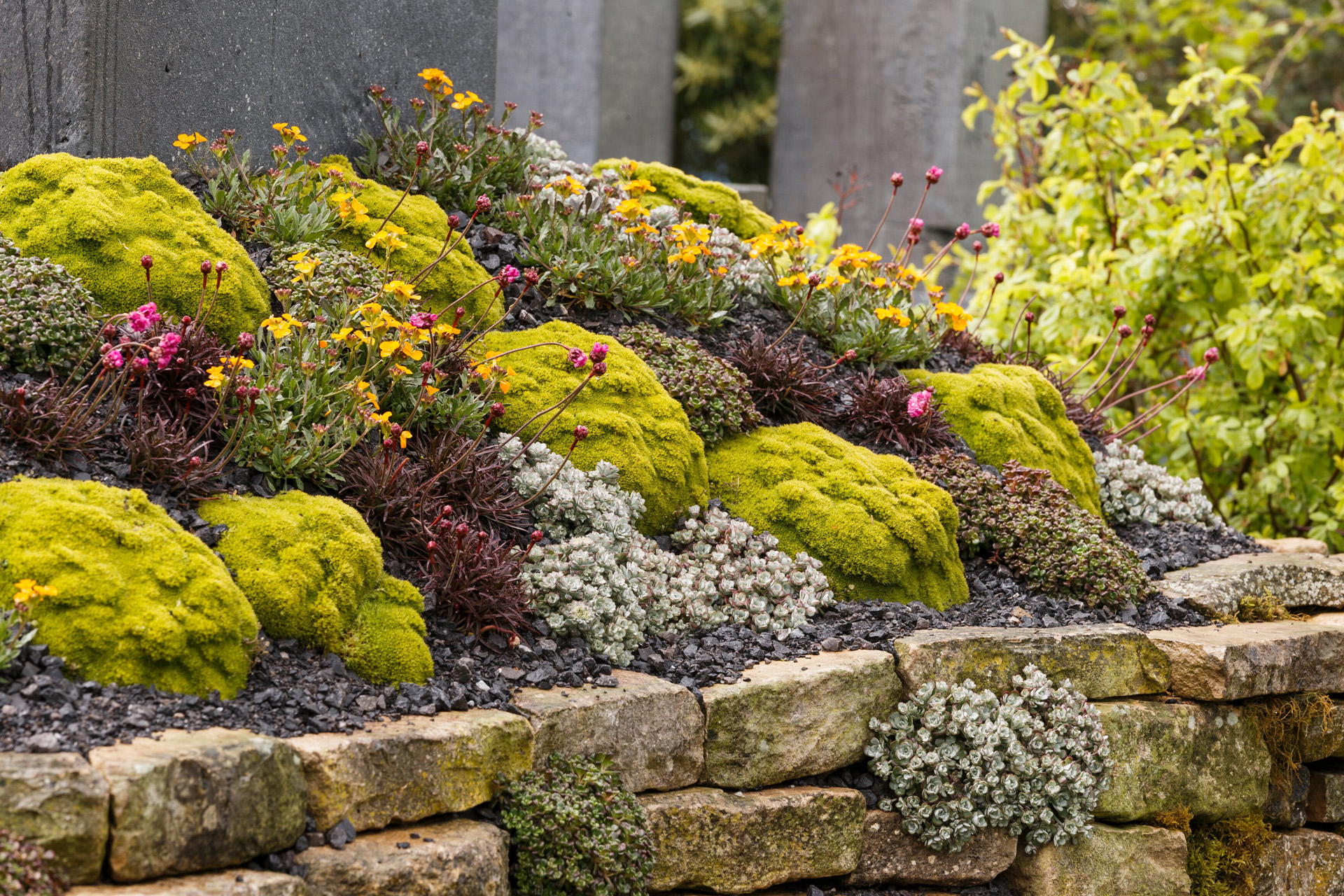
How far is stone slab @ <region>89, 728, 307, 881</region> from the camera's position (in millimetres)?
2338

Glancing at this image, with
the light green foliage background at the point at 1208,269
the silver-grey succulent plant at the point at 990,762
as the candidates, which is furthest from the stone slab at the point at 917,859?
the light green foliage background at the point at 1208,269

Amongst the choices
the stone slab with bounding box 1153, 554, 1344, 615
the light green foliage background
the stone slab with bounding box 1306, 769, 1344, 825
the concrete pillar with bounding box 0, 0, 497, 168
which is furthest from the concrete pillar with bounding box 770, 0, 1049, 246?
the stone slab with bounding box 1306, 769, 1344, 825

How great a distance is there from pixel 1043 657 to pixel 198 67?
4184 mm

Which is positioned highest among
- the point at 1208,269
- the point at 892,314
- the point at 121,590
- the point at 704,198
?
the point at 704,198

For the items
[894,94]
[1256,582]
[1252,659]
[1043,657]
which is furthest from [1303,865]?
[894,94]

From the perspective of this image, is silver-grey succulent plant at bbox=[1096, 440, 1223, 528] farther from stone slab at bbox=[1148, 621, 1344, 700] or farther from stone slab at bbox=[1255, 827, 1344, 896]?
stone slab at bbox=[1255, 827, 1344, 896]

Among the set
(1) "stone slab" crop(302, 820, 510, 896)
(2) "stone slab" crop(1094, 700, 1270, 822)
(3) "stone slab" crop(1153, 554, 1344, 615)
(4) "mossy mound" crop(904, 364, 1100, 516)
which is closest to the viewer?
(1) "stone slab" crop(302, 820, 510, 896)

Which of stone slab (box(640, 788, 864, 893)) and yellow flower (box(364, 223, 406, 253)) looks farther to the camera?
yellow flower (box(364, 223, 406, 253))

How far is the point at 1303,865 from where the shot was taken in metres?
4.58

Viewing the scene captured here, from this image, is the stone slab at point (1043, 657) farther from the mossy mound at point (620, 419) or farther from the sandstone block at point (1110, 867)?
the mossy mound at point (620, 419)

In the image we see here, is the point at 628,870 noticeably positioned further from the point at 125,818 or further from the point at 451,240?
the point at 451,240

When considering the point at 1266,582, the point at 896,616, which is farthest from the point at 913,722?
the point at 1266,582

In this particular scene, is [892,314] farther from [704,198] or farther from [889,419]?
[704,198]

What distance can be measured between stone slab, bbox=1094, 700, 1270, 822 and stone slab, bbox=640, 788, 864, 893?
112 centimetres
